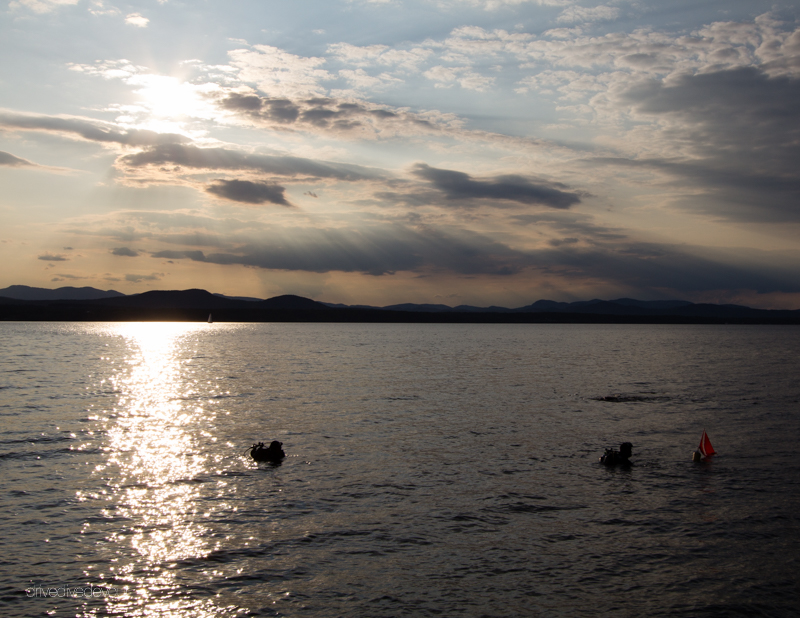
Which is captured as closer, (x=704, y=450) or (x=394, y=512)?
(x=394, y=512)

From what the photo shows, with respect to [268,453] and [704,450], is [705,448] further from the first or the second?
[268,453]

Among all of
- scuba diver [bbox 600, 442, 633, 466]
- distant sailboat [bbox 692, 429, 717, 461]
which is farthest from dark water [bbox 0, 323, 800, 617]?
distant sailboat [bbox 692, 429, 717, 461]

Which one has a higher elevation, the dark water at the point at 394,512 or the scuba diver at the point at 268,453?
the scuba diver at the point at 268,453

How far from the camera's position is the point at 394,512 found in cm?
1944

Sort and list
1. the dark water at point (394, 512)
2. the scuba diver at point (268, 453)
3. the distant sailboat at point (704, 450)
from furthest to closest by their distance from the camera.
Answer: the distant sailboat at point (704, 450) < the scuba diver at point (268, 453) < the dark water at point (394, 512)

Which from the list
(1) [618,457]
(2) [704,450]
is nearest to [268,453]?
(1) [618,457]

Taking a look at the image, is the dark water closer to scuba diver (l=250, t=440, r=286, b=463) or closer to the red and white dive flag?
scuba diver (l=250, t=440, r=286, b=463)

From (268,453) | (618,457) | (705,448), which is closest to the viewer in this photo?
(268,453)

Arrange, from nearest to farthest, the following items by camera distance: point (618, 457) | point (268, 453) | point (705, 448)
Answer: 1. point (268, 453)
2. point (618, 457)
3. point (705, 448)

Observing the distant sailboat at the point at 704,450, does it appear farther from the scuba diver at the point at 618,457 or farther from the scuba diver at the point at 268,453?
the scuba diver at the point at 268,453

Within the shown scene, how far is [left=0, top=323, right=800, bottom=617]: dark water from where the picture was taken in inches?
543

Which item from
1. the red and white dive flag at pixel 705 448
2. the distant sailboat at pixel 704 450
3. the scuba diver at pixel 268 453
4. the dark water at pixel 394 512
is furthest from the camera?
the red and white dive flag at pixel 705 448

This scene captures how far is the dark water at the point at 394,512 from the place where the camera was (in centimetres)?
1380

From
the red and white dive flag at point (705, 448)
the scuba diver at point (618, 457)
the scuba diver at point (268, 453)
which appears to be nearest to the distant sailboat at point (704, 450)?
the red and white dive flag at point (705, 448)
